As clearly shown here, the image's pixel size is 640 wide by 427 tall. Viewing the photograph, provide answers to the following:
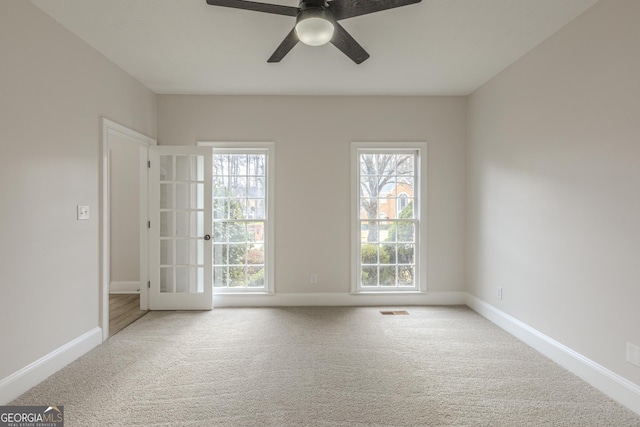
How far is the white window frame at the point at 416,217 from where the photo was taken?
159 inches

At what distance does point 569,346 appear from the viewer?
249cm

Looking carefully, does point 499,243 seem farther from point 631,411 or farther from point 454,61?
point 454,61

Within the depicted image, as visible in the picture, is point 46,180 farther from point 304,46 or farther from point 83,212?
point 304,46

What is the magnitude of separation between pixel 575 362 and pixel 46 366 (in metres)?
4.03

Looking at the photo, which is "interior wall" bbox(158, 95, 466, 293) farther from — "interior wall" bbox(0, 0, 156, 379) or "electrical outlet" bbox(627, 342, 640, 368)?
"electrical outlet" bbox(627, 342, 640, 368)

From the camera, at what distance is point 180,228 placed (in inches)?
154

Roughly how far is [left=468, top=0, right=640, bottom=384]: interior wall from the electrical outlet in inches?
1.8

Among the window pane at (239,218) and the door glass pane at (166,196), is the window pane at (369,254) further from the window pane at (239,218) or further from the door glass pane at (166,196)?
the door glass pane at (166,196)

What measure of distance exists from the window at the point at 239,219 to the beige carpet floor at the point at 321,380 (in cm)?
86

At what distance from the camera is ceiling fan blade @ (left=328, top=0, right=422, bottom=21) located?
182cm

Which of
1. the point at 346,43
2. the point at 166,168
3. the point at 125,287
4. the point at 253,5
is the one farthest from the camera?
the point at 125,287

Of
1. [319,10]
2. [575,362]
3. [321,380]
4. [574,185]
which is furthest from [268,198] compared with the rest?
[575,362]

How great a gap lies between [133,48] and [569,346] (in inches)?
180

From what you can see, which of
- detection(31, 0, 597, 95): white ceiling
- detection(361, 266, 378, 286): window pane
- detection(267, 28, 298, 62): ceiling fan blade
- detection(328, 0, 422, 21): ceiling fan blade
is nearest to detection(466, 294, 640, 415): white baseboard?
detection(361, 266, 378, 286): window pane
